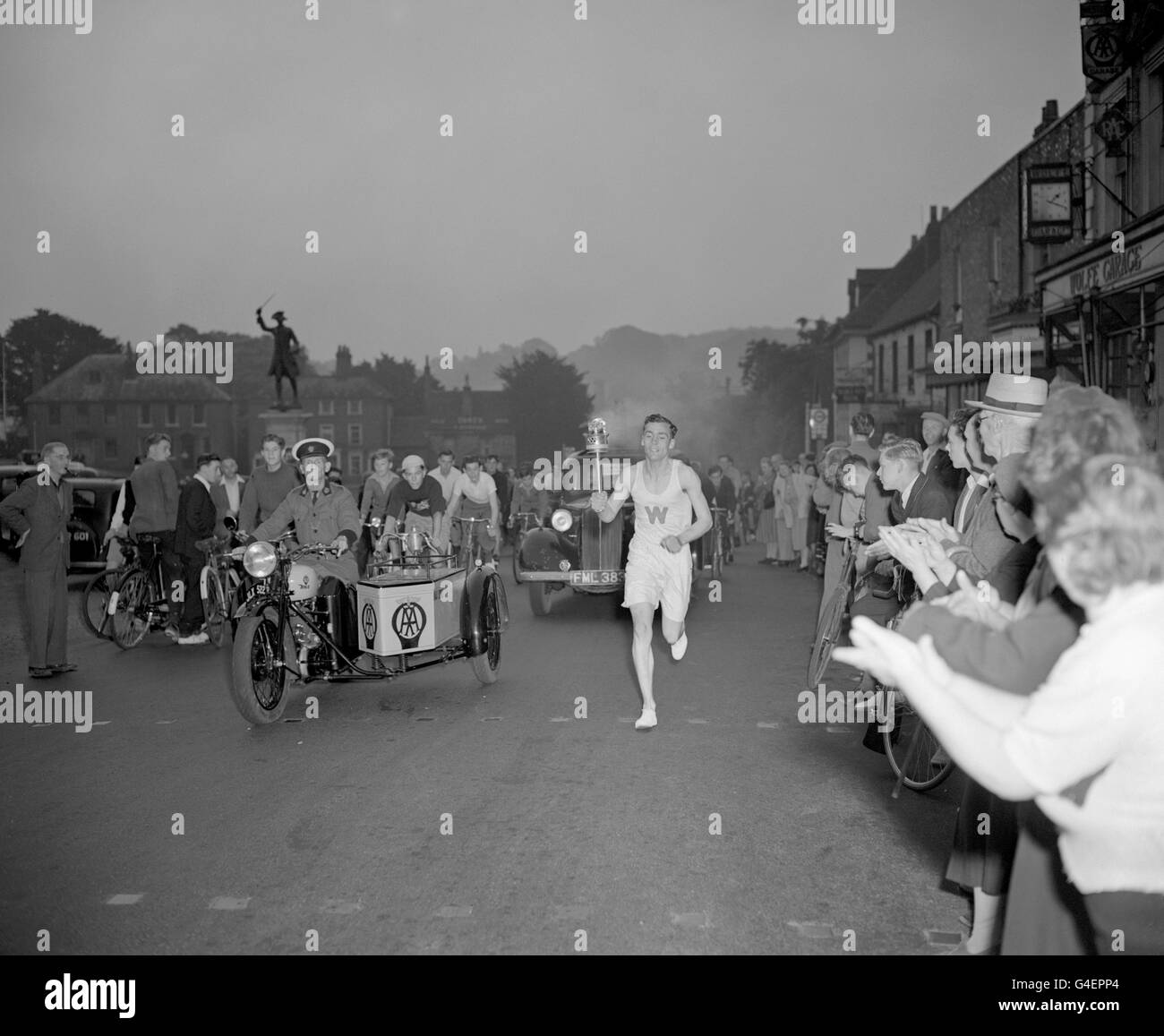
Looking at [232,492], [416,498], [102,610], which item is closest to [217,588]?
[102,610]

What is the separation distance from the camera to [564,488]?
52.1 ft

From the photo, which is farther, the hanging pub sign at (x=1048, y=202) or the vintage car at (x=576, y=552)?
the hanging pub sign at (x=1048, y=202)

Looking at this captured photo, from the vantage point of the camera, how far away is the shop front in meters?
17.6

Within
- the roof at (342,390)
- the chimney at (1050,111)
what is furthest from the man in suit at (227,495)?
the roof at (342,390)

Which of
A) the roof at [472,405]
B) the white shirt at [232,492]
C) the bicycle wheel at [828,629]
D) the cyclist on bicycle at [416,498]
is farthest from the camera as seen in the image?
the roof at [472,405]

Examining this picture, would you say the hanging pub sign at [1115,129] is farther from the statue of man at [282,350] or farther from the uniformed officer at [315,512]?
the statue of man at [282,350]

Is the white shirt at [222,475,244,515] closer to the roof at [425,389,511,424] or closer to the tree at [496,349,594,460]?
the tree at [496,349,594,460]

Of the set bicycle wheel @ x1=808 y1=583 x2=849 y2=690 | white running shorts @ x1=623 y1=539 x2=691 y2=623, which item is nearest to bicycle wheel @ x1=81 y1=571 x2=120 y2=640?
white running shorts @ x1=623 y1=539 x2=691 y2=623

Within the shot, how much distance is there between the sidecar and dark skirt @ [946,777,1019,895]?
496 cm

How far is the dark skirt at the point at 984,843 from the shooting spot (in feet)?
12.1

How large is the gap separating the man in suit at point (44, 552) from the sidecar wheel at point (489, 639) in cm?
363

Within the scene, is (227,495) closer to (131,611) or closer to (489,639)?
(131,611)
